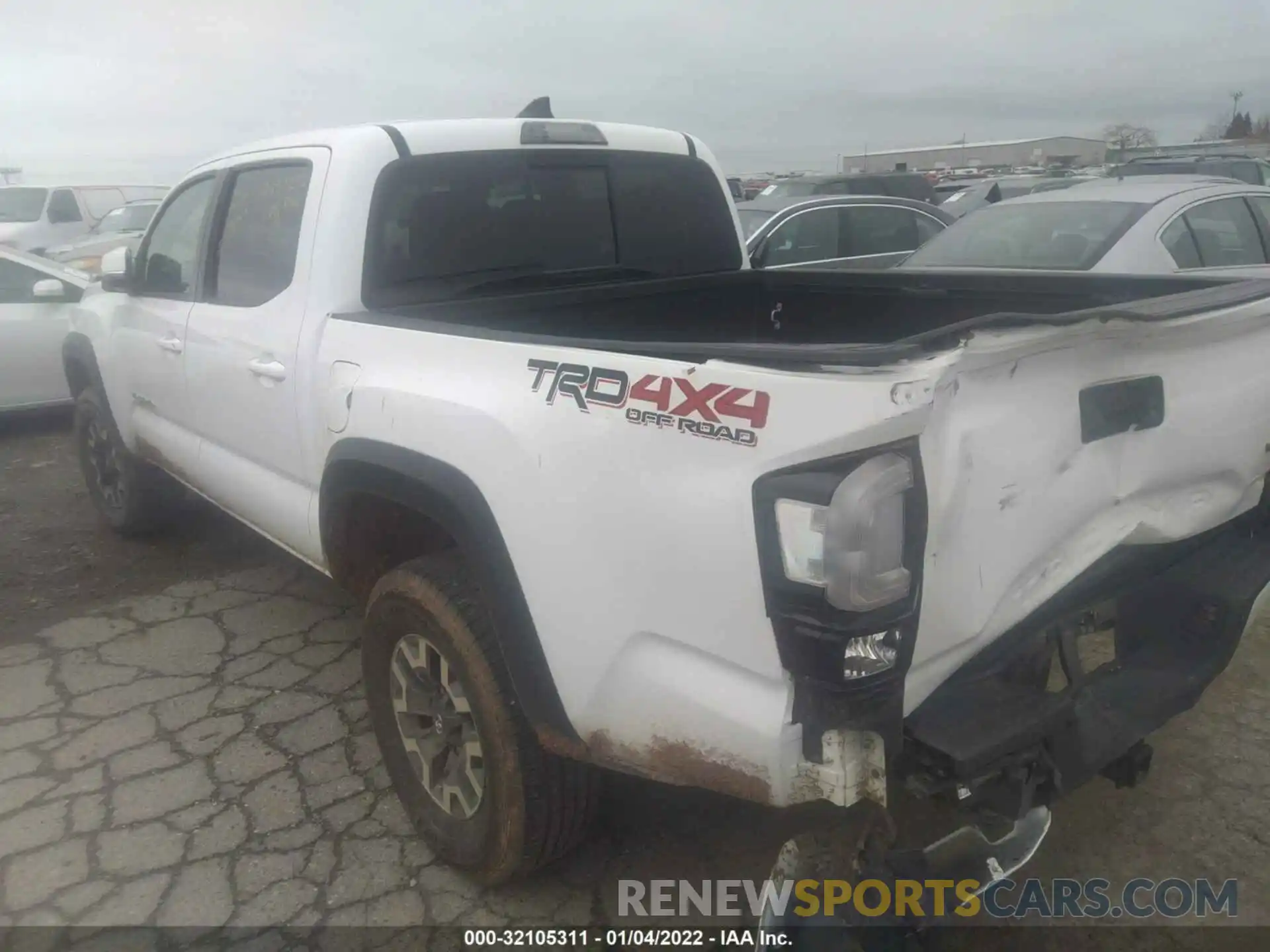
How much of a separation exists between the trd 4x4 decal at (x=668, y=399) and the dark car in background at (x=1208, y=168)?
11.9 metres

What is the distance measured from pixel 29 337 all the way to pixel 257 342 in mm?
5389

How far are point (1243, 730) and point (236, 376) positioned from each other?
354 cm

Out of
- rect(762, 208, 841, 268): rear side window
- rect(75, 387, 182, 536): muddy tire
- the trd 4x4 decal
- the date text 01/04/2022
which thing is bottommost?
the date text 01/04/2022

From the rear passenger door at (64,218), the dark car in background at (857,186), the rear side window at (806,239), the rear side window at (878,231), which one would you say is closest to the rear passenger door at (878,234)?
the rear side window at (878,231)

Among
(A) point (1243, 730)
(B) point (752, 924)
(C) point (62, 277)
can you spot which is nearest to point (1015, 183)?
(C) point (62, 277)

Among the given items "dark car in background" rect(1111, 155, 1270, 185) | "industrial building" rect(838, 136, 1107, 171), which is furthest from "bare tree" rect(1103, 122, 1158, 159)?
"dark car in background" rect(1111, 155, 1270, 185)

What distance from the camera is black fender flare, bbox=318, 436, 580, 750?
86.6 inches

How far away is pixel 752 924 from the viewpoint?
8.32ft

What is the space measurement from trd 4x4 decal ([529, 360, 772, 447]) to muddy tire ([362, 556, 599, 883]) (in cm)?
66

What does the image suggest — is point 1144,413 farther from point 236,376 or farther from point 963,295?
point 236,376

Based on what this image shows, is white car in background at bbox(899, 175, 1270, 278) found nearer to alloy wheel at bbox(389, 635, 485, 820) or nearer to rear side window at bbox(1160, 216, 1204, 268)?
rear side window at bbox(1160, 216, 1204, 268)

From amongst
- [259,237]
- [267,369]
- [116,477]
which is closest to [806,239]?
[116,477]

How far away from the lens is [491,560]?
225cm

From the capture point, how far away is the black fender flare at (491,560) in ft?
7.22
